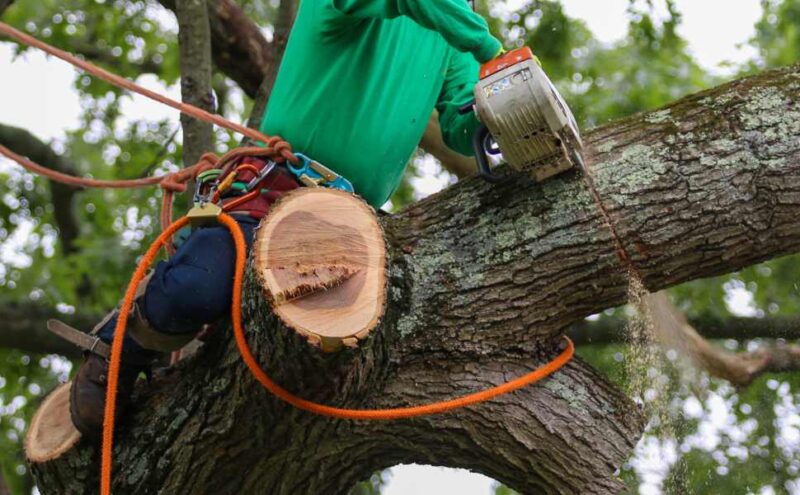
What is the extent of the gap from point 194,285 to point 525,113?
34.8 inches

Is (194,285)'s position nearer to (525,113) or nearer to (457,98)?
(525,113)

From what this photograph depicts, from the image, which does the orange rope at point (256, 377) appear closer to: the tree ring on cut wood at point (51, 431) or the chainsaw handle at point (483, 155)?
the tree ring on cut wood at point (51, 431)

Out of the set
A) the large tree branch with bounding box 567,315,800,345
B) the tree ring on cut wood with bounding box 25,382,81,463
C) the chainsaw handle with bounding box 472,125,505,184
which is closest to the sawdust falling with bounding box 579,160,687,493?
the chainsaw handle with bounding box 472,125,505,184

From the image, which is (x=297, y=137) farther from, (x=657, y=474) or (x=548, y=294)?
(x=657, y=474)

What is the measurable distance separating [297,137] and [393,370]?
740 millimetres

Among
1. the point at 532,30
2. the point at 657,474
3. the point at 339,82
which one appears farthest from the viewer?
the point at 532,30

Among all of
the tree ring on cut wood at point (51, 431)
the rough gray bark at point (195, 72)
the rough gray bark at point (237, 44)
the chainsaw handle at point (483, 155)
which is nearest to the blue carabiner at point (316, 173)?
the chainsaw handle at point (483, 155)

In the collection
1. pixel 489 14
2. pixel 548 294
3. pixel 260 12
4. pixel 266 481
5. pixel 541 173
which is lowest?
pixel 266 481

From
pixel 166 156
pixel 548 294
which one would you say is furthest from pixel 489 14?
pixel 548 294

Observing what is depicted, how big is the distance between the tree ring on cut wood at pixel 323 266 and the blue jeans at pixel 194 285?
30 cm

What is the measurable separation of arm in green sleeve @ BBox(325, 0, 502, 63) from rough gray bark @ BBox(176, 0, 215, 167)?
136cm

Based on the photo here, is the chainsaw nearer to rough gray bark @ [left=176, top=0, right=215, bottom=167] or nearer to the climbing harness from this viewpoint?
the climbing harness

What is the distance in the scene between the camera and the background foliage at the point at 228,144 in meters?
4.91

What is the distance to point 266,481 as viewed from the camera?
8.07 ft
